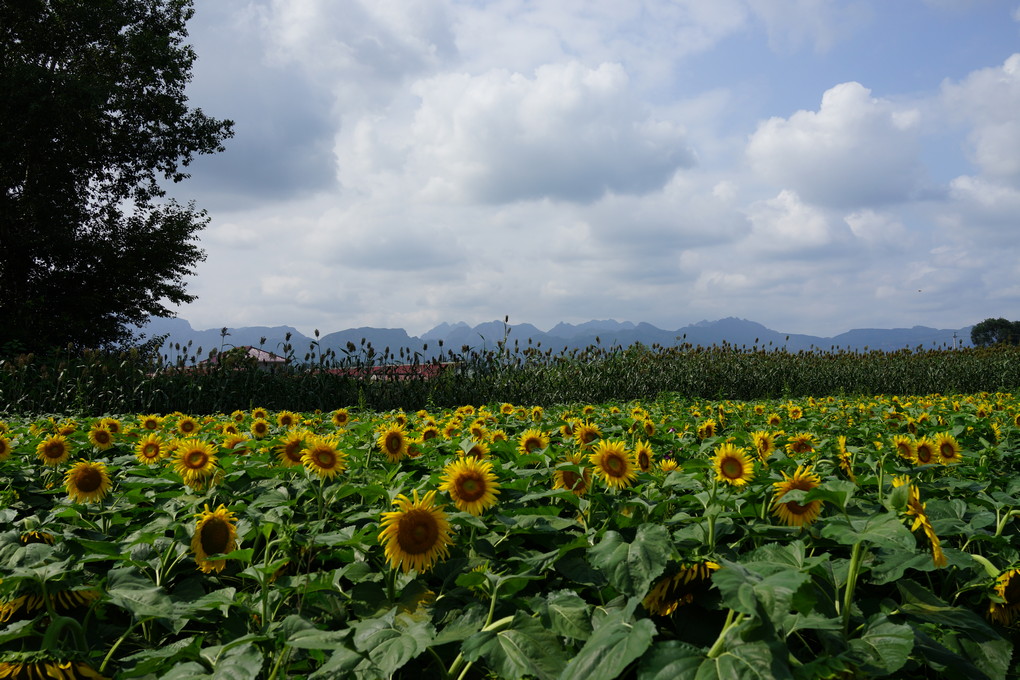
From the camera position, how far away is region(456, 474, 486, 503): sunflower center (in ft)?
5.94

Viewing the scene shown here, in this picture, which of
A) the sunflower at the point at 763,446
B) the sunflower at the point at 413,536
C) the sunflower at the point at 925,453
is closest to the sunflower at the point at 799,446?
the sunflower at the point at 763,446

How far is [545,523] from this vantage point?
1.70 m

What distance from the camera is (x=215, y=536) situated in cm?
171

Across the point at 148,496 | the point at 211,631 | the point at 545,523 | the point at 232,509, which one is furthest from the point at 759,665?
the point at 148,496

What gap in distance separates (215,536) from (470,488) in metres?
0.69

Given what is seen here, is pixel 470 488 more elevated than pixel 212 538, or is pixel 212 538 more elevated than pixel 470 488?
pixel 470 488

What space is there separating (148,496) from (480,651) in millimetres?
1666

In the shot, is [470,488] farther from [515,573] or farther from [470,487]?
[515,573]

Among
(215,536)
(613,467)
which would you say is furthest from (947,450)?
(215,536)

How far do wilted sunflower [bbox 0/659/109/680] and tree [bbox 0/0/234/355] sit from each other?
19.4 meters

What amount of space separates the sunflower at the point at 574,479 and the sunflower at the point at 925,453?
5.09 ft

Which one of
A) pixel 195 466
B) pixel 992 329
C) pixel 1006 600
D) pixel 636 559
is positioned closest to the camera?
pixel 636 559

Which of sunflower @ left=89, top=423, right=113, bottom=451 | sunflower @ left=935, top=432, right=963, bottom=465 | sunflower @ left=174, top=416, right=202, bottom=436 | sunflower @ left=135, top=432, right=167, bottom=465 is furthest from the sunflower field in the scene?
sunflower @ left=174, top=416, right=202, bottom=436

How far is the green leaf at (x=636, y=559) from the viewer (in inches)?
53.0
